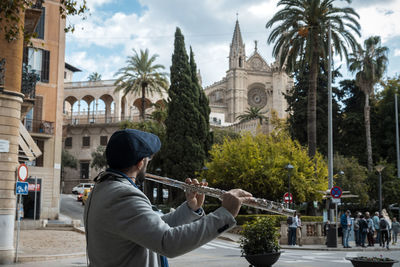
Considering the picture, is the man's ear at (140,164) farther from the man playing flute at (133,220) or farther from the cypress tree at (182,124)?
the cypress tree at (182,124)

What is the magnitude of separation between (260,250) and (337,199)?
1517 cm

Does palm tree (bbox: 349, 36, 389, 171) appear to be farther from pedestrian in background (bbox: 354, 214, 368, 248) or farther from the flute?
the flute

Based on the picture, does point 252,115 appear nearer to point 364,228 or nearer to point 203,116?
point 203,116

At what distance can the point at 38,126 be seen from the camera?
32.2 meters

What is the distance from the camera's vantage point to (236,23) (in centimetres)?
10269

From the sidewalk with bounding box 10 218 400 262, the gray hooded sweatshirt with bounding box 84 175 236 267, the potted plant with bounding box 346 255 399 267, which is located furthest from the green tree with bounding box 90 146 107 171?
the gray hooded sweatshirt with bounding box 84 175 236 267

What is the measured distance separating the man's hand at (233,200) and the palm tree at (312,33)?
1075 inches

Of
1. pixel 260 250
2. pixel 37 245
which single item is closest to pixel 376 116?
pixel 37 245

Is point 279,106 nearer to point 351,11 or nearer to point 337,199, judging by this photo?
point 351,11

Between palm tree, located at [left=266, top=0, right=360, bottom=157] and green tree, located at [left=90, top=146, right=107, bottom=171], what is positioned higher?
palm tree, located at [left=266, top=0, right=360, bottom=157]

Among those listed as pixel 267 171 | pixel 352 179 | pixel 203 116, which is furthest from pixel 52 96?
pixel 352 179

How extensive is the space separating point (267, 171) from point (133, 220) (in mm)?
28438

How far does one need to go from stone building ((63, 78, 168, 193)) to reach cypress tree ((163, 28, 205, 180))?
23.9 metres

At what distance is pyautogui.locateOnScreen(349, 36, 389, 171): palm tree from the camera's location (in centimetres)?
4422
